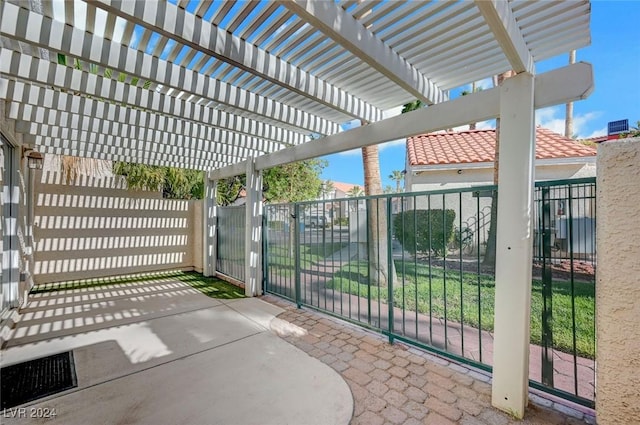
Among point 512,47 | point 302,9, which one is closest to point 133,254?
point 302,9

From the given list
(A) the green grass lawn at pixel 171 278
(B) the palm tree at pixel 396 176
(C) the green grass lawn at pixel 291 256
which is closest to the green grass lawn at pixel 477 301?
(C) the green grass lawn at pixel 291 256

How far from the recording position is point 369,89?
4.20 metres

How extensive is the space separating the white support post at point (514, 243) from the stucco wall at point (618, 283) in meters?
0.51

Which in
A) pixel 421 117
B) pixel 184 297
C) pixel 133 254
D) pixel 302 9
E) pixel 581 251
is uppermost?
pixel 302 9

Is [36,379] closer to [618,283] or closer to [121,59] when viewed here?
[121,59]

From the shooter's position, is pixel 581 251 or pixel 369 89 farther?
pixel 369 89

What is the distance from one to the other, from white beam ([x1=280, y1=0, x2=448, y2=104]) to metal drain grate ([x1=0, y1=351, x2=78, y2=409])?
15.1 ft

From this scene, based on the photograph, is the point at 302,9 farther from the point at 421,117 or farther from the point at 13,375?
the point at 13,375

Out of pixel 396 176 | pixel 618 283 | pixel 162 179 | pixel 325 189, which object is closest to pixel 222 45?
pixel 618 283

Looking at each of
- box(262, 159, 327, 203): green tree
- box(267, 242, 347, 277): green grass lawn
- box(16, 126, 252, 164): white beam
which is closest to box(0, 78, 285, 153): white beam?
box(16, 126, 252, 164): white beam

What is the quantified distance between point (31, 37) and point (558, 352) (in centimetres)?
706

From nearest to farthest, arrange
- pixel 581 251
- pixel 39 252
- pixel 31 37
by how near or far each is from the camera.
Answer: pixel 31 37 → pixel 581 251 → pixel 39 252

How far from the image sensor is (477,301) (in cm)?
481

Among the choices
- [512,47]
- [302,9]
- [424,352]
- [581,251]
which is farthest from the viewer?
[424,352]
